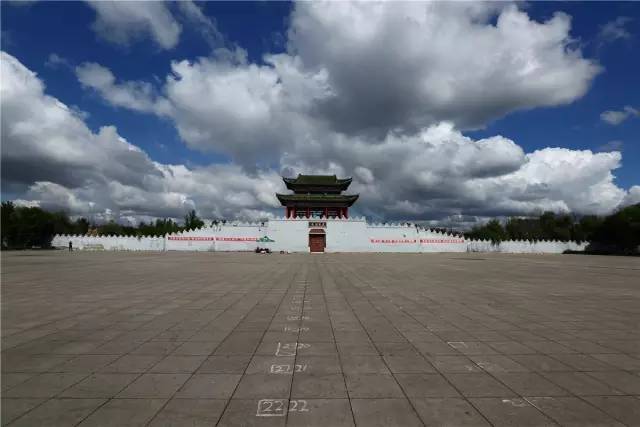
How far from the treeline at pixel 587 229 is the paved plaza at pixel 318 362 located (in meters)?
52.0

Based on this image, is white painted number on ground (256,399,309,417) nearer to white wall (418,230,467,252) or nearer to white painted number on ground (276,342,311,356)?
white painted number on ground (276,342,311,356)

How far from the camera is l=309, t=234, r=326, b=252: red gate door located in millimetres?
53719

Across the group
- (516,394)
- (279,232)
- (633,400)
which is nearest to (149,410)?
(516,394)

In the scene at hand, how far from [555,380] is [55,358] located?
694cm

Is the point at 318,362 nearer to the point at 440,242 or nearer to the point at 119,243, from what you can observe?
the point at 440,242

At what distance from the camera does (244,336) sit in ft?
21.8

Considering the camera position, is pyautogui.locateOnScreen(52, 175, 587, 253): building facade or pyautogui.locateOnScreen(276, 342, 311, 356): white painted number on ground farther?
pyautogui.locateOnScreen(52, 175, 587, 253): building facade

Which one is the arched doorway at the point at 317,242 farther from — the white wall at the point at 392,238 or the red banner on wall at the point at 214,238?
the red banner on wall at the point at 214,238

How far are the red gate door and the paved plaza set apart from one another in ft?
142

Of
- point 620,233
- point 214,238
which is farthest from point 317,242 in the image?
point 620,233

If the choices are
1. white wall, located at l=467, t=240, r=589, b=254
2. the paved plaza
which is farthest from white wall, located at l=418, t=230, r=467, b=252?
the paved plaza

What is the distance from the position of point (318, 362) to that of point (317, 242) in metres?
48.6

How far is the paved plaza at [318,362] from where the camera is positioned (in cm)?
375

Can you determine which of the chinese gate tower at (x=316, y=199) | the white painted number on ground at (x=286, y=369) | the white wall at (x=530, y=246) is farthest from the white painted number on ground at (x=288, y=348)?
the white wall at (x=530, y=246)
